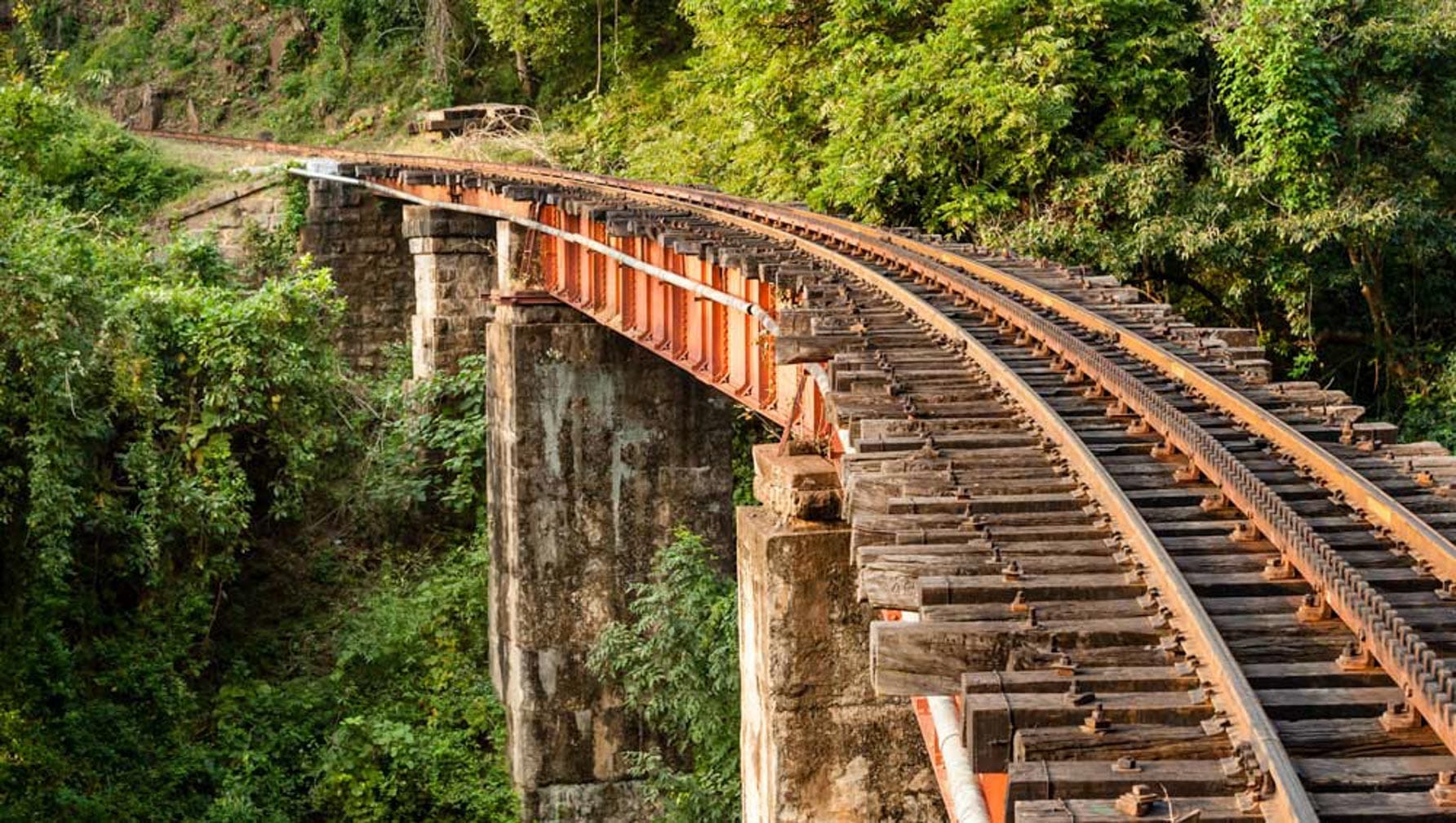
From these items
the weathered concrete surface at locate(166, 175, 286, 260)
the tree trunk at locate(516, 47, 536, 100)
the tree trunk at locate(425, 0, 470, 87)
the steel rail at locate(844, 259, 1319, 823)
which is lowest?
the steel rail at locate(844, 259, 1319, 823)

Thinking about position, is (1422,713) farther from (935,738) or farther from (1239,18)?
(1239,18)

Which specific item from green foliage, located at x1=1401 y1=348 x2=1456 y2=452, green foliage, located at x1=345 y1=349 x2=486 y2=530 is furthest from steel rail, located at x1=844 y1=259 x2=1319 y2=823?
green foliage, located at x1=345 y1=349 x2=486 y2=530

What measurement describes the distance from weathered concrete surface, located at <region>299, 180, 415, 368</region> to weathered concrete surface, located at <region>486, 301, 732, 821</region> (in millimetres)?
8800

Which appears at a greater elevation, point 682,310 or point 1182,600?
point 682,310

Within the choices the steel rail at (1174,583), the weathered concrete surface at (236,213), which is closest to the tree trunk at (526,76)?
the weathered concrete surface at (236,213)

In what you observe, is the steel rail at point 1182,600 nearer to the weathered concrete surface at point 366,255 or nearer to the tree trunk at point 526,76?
the weathered concrete surface at point 366,255

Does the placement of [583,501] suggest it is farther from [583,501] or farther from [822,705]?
[822,705]

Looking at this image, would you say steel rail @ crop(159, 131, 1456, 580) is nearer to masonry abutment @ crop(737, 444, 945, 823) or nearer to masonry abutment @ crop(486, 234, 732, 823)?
masonry abutment @ crop(737, 444, 945, 823)

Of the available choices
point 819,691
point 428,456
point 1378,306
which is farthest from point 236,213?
point 819,691

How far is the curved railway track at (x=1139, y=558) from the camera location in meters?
3.86

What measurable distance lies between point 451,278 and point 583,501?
5404mm

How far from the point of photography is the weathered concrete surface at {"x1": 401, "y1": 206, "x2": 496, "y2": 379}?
20.9 meters

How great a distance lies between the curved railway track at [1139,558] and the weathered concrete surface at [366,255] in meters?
16.7

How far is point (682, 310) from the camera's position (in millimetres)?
12414
